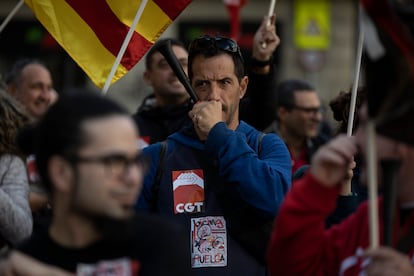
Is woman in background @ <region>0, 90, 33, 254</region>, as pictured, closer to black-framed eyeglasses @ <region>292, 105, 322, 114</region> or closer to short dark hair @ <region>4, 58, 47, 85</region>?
short dark hair @ <region>4, 58, 47, 85</region>

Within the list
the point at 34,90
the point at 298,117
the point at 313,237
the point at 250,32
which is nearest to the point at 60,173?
the point at 313,237

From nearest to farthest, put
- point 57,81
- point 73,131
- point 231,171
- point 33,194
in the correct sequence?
point 73,131 < point 231,171 < point 33,194 < point 57,81

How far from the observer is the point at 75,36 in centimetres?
522

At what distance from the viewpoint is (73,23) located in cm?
521

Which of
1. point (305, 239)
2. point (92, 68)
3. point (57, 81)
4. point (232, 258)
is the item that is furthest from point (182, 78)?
point (57, 81)

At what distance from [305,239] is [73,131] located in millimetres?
896

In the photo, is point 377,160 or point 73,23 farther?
point 73,23

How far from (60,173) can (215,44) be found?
1.86m

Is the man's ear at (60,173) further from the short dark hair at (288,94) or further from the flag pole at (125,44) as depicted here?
the short dark hair at (288,94)

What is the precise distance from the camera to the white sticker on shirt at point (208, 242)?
4.49 m

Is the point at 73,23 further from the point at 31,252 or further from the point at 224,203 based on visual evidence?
the point at 31,252

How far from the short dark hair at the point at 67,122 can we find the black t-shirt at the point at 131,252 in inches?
9.1

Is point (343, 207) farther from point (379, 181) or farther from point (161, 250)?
point (161, 250)

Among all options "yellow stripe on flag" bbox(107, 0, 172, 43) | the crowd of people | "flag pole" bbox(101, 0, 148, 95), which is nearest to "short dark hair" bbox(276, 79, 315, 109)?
the crowd of people
